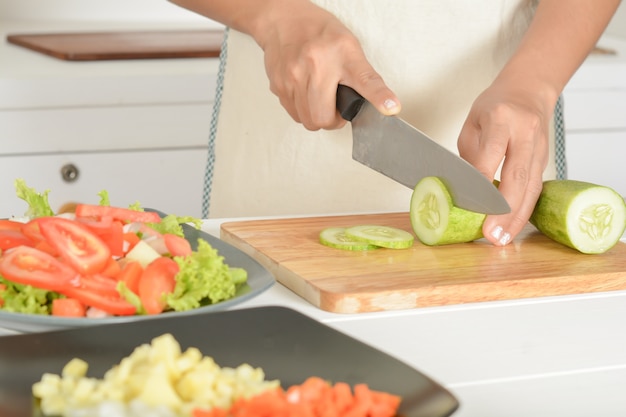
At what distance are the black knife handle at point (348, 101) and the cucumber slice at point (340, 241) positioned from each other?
0.16 metres

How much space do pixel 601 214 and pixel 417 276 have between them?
310 millimetres

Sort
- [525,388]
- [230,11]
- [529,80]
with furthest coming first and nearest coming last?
[230,11] < [529,80] < [525,388]

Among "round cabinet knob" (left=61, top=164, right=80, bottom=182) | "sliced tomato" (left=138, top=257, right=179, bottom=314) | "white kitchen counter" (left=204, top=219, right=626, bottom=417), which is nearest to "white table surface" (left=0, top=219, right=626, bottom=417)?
"white kitchen counter" (left=204, top=219, right=626, bottom=417)

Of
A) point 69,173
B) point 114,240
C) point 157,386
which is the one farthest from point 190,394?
point 69,173

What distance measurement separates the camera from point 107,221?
1.14 meters

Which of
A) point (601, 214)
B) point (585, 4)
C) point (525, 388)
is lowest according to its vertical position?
point (525, 388)

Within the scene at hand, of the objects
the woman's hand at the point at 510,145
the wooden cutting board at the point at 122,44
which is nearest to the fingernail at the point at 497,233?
the woman's hand at the point at 510,145

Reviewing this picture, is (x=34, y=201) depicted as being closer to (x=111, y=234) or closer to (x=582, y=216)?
(x=111, y=234)

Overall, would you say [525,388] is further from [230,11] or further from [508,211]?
[230,11]

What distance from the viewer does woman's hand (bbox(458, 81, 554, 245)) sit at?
139 cm

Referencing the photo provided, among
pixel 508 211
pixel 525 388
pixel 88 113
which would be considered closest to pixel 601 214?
pixel 508 211

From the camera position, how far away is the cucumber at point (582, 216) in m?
1.34

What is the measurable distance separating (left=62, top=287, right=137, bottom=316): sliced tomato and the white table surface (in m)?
0.16

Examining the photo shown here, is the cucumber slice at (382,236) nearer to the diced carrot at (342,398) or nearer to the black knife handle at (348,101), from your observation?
the black knife handle at (348,101)
